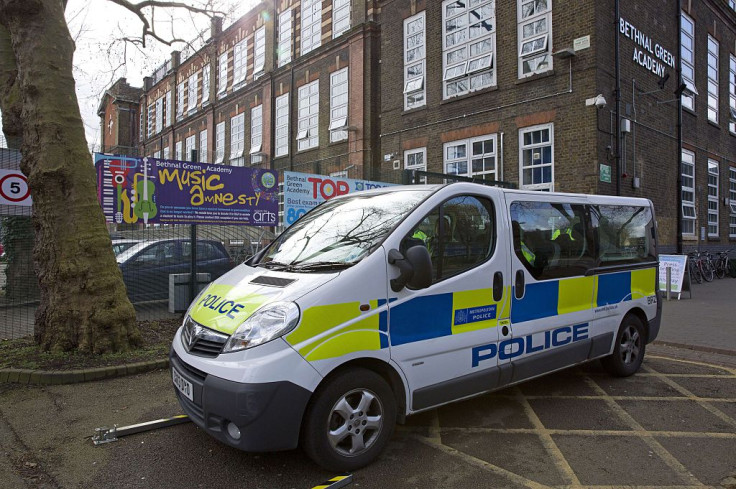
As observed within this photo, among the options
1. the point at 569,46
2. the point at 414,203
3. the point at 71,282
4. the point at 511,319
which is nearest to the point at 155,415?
the point at 71,282

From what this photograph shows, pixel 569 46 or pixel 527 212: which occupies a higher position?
pixel 569 46

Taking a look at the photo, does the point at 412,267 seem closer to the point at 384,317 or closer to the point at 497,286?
the point at 384,317

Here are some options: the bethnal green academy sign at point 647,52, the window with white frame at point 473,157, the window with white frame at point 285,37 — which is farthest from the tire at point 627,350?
the window with white frame at point 285,37

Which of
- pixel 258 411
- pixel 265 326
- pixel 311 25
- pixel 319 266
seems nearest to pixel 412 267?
pixel 319 266

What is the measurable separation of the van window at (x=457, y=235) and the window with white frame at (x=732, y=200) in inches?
779

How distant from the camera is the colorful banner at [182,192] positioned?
6.86m

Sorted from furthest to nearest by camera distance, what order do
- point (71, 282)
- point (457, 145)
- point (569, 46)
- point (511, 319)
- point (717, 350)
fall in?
point (457, 145), point (569, 46), point (717, 350), point (71, 282), point (511, 319)

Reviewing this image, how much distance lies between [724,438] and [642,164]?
11.4 meters

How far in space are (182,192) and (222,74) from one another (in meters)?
23.9

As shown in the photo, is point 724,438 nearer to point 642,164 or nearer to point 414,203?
point 414,203

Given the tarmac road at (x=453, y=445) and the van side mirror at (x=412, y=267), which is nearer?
the tarmac road at (x=453, y=445)

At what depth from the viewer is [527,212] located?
445 cm

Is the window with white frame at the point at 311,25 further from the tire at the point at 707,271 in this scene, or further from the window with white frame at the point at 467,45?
the tire at the point at 707,271

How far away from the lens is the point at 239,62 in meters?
27.0
